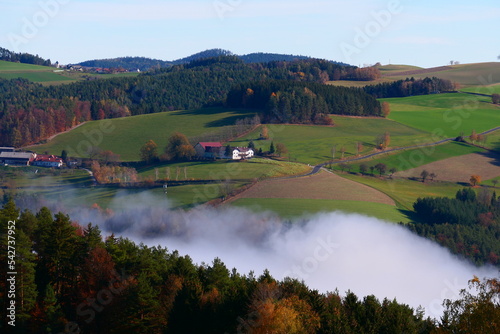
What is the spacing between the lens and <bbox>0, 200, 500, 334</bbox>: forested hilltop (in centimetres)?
3303

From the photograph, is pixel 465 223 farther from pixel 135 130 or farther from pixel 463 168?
pixel 135 130

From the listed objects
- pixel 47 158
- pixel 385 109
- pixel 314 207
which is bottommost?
pixel 314 207

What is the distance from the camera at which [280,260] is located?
263 ft

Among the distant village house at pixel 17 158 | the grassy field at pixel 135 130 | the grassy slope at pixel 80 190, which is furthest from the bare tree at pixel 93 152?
the distant village house at pixel 17 158

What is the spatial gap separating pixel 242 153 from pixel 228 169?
34.2 feet

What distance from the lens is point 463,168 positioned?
118 meters

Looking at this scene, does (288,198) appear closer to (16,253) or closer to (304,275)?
(304,275)

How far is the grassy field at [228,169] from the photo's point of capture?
10611cm

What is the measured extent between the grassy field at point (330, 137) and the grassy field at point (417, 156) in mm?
4828

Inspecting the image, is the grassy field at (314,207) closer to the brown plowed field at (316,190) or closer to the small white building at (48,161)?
the brown plowed field at (316,190)

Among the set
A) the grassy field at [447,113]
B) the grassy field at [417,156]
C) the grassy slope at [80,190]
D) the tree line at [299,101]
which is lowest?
the grassy slope at [80,190]

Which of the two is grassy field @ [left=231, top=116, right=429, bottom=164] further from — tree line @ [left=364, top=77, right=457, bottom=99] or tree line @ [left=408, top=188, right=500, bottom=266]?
tree line @ [left=364, top=77, right=457, bottom=99]

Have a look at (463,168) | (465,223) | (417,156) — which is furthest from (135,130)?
(465,223)

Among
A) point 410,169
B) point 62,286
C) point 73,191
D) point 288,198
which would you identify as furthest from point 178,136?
point 62,286
